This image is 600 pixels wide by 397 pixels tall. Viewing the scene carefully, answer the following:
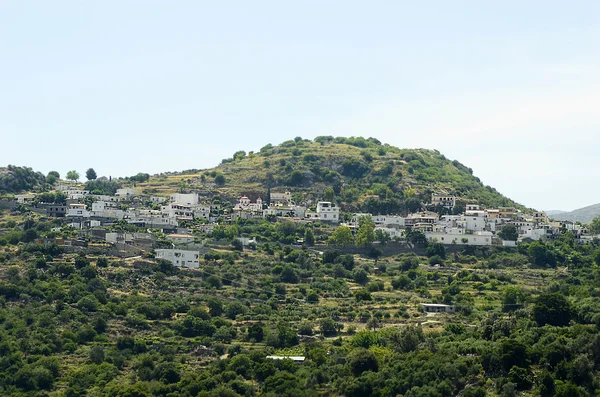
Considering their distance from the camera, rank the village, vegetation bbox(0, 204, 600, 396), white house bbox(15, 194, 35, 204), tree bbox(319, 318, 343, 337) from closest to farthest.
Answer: vegetation bbox(0, 204, 600, 396) → tree bbox(319, 318, 343, 337) → the village → white house bbox(15, 194, 35, 204)

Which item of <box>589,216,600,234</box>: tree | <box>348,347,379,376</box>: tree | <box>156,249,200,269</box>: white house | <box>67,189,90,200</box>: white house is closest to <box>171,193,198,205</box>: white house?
<box>67,189,90,200</box>: white house

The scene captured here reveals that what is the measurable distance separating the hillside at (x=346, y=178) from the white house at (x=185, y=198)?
5.50 metres

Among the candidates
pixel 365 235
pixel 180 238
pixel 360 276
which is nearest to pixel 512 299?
pixel 360 276

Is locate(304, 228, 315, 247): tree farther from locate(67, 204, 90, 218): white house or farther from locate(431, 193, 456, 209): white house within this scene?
locate(67, 204, 90, 218): white house

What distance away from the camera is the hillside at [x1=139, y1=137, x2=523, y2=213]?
98.8m

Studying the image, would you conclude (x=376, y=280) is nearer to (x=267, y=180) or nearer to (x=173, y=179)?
(x=267, y=180)

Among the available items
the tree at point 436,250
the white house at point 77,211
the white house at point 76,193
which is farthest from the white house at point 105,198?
the tree at point 436,250

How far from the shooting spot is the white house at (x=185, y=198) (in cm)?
9350

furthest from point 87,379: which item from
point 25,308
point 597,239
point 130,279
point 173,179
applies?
point 173,179

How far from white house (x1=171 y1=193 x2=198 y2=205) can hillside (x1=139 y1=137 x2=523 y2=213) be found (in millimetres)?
5499

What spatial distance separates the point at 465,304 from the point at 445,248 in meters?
16.5

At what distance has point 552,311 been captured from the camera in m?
55.1

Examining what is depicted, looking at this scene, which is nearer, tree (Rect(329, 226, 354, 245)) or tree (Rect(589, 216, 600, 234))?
tree (Rect(329, 226, 354, 245))

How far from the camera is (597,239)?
84562 mm
